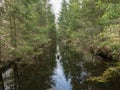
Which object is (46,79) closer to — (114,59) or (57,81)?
(57,81)

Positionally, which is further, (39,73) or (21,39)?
(21,39)

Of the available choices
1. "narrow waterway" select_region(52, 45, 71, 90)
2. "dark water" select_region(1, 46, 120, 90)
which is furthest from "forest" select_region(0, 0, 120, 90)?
"narrow waterway" select_region(52, 45, 71, 90)

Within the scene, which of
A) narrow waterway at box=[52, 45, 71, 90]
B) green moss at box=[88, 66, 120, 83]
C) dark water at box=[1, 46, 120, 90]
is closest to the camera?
dark water at box=[1, 46, 120, 90]

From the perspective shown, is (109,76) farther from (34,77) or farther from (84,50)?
(84,50)

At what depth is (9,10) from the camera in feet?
88.7

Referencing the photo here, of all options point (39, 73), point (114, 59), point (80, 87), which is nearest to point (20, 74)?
point (39, 73)

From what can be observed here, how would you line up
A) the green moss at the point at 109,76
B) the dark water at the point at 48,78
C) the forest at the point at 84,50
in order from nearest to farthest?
the forest at the point at 84,50
the dark water at the point at 48,78
the green moss at the point at 109,76

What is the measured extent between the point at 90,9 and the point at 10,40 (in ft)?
47.1

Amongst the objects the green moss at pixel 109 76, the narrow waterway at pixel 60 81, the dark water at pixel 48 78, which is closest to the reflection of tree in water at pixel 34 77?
the dark water at pixel 48 78

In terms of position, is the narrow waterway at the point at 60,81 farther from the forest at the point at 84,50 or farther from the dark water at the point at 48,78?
the forest at the point at 84,50

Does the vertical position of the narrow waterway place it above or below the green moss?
below

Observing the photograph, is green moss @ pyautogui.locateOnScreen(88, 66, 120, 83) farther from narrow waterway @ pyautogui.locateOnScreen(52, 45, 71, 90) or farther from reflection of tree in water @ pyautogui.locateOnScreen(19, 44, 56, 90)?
reflection of tree in water @ pyautogui.locateOnScreen(19, 44, 56, 90)

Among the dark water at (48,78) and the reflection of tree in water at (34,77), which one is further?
the reflection of tree in water at (34,77)

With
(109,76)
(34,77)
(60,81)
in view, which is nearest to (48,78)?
(34,77)
